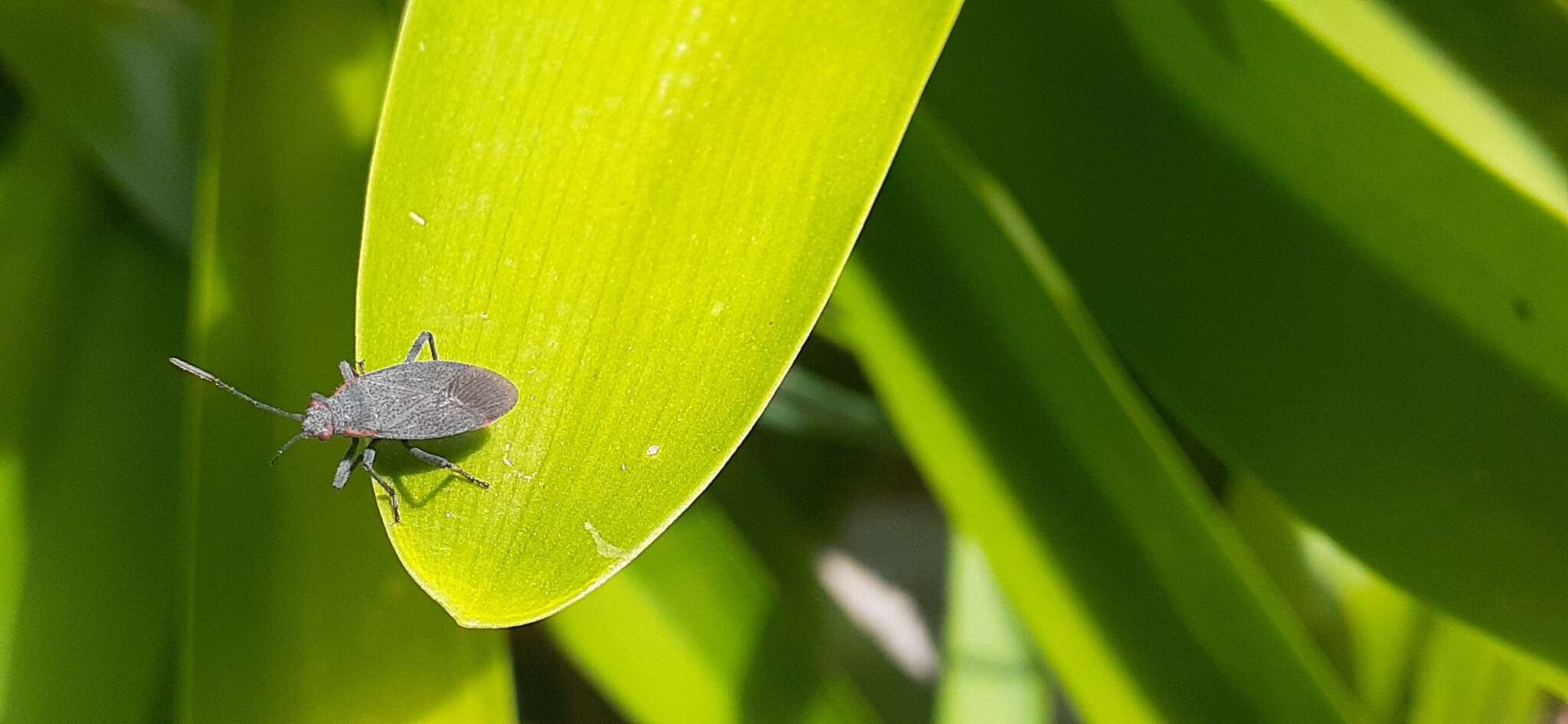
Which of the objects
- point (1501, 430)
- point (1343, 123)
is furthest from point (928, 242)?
point (1501, 430)

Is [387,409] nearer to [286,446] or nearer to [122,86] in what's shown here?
[286,446]

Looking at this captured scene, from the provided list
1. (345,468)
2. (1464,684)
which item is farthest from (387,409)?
(1464,684)

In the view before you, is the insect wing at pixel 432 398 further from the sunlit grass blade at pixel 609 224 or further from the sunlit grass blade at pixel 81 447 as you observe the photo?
the sunlit grass blade at pixel 81 447

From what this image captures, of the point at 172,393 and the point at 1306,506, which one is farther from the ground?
the point at 1306,506

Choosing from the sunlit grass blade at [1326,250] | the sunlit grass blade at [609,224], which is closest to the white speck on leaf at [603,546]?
the sunlit grass blade at [609,224]

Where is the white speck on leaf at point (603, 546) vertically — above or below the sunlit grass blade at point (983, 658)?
above

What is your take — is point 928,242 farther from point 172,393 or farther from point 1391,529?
point 172,393
